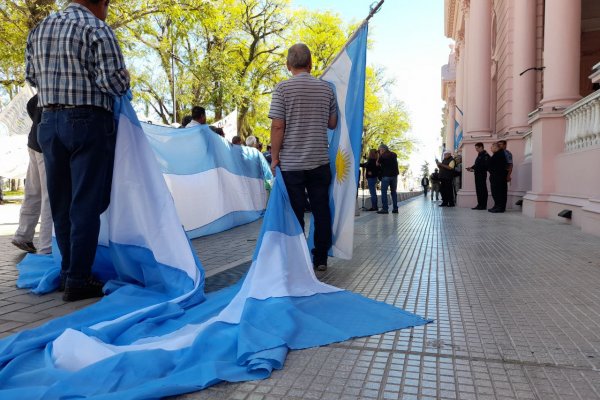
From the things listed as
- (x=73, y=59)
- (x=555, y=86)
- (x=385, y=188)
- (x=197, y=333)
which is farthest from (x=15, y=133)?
(x=555, y=86)

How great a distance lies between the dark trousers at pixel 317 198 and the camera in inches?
170

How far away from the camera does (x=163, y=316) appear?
2.89m

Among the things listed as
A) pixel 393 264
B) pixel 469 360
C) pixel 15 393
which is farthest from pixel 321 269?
pixel 15 393

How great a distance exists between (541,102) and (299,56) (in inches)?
297

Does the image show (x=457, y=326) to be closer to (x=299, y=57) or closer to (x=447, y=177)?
(x=299, y=57)

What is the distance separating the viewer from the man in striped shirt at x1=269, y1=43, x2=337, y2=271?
14.1 feet

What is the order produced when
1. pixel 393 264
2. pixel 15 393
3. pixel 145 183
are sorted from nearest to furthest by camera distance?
pixel 15 393, pixel 145 183, pixel 393 264

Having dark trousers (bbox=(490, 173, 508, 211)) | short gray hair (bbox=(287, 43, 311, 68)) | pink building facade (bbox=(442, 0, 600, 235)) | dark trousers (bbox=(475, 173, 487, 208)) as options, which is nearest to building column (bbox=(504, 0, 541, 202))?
pink building facade (bbox=(442, 0, 600, 235))

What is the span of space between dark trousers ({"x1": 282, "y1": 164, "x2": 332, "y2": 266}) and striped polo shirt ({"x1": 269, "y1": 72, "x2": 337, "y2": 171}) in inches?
3.2

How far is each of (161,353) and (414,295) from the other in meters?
2.03

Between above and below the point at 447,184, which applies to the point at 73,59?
above

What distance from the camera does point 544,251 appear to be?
5508mm

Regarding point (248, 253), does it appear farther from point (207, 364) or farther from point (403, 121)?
point (403, 121)

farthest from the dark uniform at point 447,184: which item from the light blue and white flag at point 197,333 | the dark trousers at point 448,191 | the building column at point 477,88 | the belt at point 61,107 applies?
the belt at point 61,107
